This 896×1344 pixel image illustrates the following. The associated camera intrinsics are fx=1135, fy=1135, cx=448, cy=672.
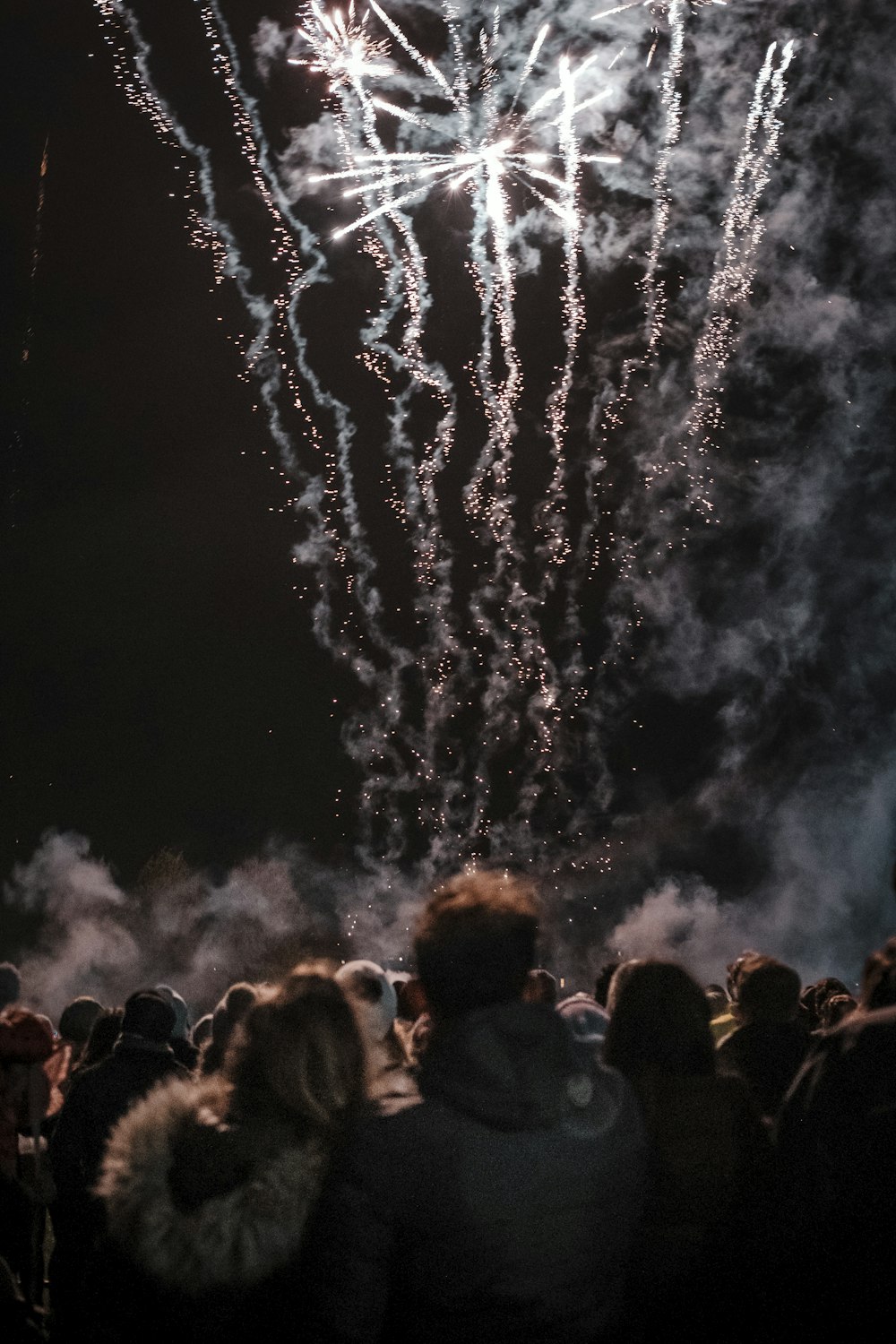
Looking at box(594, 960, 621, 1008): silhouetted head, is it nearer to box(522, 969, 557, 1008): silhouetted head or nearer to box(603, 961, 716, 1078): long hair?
box(522, 969, 557, 1008): silhouetted head

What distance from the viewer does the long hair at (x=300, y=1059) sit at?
2258 millimetres

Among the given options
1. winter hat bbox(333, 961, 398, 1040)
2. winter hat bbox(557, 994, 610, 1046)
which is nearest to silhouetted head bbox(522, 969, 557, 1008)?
winter hat bbox(557, 994, 610, 1046)

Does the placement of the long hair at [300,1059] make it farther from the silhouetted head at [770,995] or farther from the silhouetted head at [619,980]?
the silhouetted head at [770,995]

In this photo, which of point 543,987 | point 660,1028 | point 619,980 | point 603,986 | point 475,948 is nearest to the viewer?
point 475,948

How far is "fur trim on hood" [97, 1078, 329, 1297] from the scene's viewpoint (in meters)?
2.27

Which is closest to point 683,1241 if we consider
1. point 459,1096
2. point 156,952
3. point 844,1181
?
point 844,1181

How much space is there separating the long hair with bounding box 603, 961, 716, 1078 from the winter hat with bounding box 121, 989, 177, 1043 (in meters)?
1.60

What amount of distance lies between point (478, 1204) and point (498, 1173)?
0.22 ft

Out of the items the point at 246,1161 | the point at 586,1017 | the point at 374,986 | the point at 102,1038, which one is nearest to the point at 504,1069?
the point at 246,1161

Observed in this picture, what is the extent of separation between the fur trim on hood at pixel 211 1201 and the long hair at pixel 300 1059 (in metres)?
0.07

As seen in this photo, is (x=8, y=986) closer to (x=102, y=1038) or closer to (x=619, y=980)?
(x=102, y=1038)

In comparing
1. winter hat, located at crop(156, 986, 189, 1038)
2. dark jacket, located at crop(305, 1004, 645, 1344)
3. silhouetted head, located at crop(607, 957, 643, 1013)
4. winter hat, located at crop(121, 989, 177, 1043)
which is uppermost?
winter hat, located at crop(156, 986, 189, 1038)

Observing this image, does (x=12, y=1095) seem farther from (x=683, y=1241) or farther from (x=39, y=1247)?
(x=683, y=1241)

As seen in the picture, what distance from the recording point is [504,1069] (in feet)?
7.01
